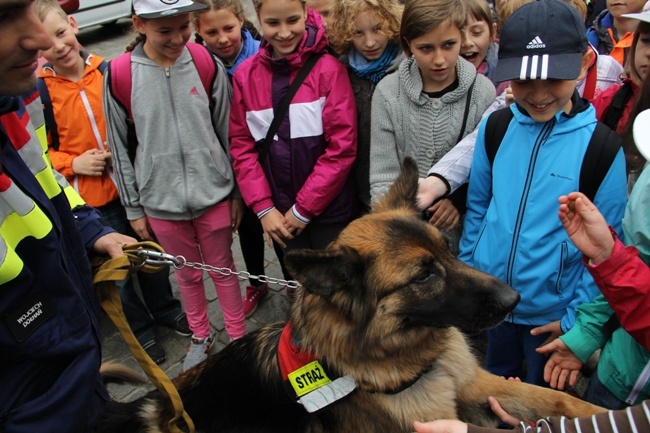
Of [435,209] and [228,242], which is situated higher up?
[435,209]

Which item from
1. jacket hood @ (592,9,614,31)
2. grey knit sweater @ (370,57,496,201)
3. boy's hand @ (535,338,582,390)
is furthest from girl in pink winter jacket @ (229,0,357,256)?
jacket hood @ (592,9,614,31)

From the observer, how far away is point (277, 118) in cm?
312

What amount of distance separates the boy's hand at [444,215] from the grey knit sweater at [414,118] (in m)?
0.28

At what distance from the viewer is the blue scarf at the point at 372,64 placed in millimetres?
3150

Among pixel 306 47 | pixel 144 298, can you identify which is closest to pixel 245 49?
pixel 306 47

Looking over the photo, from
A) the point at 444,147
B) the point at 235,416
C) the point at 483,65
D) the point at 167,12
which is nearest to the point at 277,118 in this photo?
the point at 167,12

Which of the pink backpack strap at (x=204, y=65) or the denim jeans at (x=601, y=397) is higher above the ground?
the pink backpack strap at (x=204, y=65)

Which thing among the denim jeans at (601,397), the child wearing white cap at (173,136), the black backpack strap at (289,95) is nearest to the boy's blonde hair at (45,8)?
the child wearing white cap at (173,136)

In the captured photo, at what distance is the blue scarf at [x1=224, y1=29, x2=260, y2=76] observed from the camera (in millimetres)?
3836

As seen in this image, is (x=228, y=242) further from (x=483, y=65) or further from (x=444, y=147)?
(x=483, y=65)

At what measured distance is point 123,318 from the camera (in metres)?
2.15

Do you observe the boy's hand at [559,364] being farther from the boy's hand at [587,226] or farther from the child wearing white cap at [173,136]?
the child wearing white cap at [173,136]

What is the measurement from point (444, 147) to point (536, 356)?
1260mm

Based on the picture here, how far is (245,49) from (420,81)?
1.74 meters
